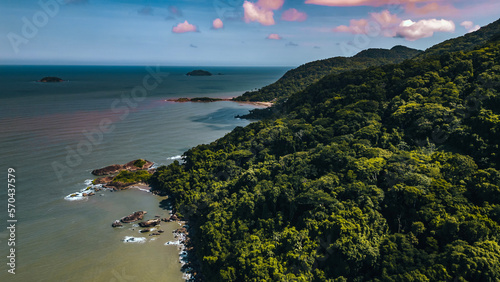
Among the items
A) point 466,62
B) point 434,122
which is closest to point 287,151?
point 434,122

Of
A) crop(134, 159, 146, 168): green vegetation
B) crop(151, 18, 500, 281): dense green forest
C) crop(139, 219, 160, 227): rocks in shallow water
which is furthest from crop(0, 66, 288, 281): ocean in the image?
crop(151, 18, 500, 281): dense green forest

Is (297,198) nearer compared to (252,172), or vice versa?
(297,198)

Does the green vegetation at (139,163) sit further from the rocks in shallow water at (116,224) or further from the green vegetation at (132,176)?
the rocks in shallow water at (116,224)

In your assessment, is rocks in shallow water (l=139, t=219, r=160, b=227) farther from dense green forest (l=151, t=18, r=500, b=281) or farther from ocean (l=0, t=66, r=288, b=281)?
dense green forest (l=151, t=18, r=500, b=281)

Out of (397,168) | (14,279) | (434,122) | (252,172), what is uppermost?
(434,122)

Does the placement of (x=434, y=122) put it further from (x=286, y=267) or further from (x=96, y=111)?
(x=96, y=111)

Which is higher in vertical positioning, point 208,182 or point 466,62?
point 466,62
